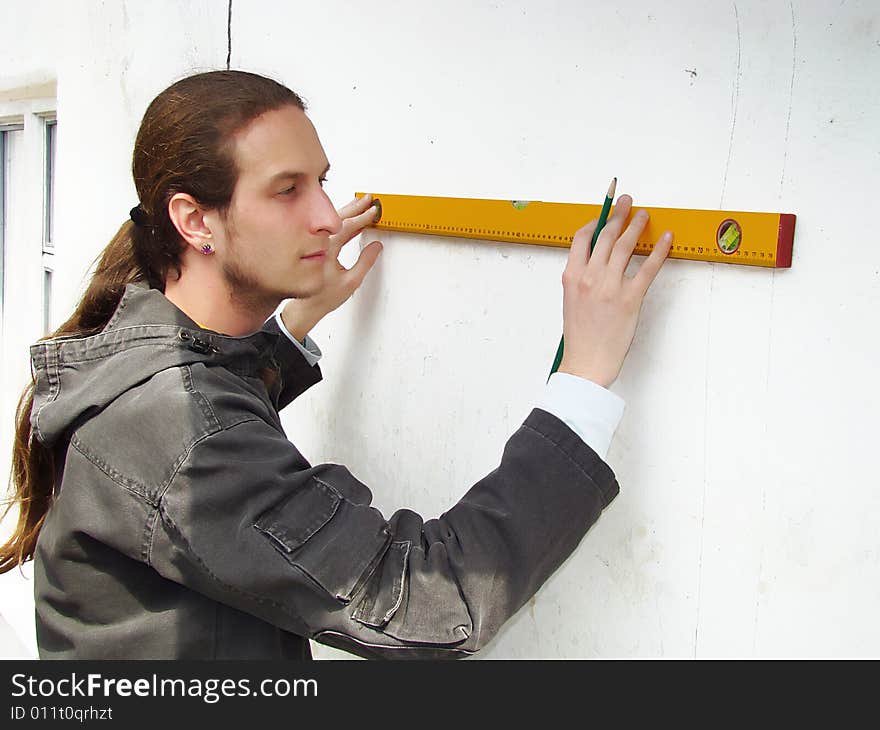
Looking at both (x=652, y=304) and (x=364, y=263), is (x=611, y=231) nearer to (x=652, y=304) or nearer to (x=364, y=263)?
(x=652, y=304)

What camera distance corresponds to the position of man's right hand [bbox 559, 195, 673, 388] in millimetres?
1259

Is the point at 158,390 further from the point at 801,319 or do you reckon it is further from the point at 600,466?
the point at 801,319

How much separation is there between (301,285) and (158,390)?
30 cm

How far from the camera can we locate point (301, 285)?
4.68 feet

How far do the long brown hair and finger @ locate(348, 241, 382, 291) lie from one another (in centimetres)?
33

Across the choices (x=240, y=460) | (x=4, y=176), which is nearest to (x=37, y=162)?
(x=4, y=176)

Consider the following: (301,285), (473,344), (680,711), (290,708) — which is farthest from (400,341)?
(680,711)

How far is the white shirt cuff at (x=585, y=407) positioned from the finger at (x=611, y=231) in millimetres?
166

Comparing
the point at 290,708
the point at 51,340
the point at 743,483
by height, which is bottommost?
the point at 290,708

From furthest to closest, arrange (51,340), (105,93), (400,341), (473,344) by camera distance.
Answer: (105,93) < (400,341) < (473,344) < (51,340)

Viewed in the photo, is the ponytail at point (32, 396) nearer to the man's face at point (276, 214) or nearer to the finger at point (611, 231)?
the man's face at point (276, 214)

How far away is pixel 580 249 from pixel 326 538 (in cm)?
51

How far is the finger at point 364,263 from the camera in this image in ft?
5.65

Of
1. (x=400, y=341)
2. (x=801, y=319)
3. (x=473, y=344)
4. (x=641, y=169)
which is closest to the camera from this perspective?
(x=801, y=319)
